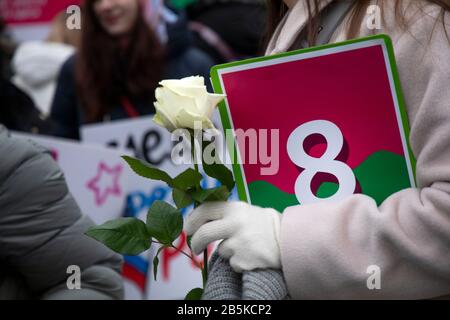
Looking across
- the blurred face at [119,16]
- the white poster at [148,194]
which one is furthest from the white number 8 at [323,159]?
the blurred face at [119,16]

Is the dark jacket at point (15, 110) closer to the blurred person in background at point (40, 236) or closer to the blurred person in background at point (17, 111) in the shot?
the blurred person in background at point (17, 111)

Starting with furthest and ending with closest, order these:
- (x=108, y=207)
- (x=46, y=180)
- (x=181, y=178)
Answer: (x=108, y=207) → (x=46, y=180) → (x=181, y=178)

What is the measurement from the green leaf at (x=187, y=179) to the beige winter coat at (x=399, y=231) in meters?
0.18

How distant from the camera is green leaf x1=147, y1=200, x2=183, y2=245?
179cm

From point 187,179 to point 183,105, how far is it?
150mm

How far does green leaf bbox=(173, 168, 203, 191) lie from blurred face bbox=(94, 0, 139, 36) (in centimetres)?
318

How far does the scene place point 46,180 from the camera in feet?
7.79

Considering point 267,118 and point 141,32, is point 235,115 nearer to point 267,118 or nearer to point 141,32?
point 267,118

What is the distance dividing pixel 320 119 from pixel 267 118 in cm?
11

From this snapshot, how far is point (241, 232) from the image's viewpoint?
168 cm

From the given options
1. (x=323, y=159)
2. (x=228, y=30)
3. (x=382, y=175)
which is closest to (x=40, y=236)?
(x=323, y=159)

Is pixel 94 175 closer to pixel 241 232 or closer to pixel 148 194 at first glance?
pixel 148 194

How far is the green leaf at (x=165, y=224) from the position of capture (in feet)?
5.86

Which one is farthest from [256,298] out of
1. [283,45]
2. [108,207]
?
[108,207]
